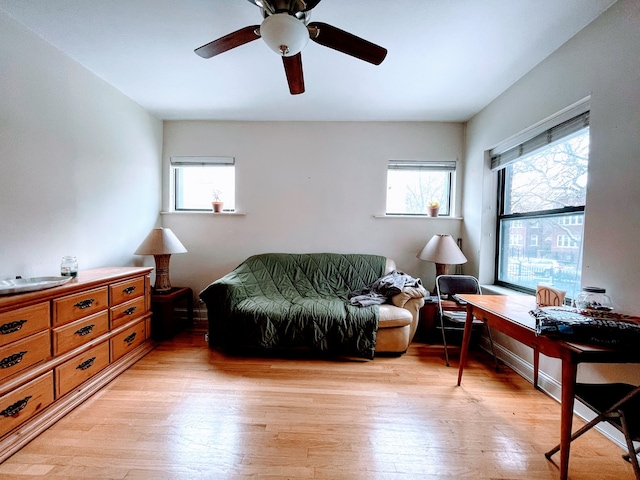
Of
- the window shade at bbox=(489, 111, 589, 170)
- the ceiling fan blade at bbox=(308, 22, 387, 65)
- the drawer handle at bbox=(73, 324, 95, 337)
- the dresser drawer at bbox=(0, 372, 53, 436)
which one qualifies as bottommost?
the dresser drawer at bbox=(0, 372, 53, 436)

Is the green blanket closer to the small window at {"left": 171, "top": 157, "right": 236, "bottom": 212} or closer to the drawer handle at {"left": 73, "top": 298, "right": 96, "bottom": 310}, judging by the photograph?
the drawer handle at {"left": 73, "top": 298, "right": 96, "bottom": 310}

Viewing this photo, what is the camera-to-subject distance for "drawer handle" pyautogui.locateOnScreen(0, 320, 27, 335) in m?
1.30

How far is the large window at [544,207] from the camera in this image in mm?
1879

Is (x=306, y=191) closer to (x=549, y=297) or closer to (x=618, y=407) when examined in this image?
(x=549, y=297)

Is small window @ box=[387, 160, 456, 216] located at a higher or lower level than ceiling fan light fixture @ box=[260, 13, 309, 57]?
lower

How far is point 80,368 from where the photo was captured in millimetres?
1713

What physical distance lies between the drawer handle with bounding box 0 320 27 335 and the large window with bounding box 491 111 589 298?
3.44 metres

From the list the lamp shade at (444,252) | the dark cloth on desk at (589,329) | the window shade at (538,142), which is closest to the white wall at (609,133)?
the window shade at (538,142)

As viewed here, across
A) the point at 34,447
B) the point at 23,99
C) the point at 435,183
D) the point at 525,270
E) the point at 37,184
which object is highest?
the point at 23,99

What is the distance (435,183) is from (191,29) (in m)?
2.86

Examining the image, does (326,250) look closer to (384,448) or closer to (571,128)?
(384,448)

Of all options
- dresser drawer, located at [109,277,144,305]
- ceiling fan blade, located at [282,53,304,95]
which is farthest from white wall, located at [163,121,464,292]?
ceiling fan blade, located at [282,53,304,95]

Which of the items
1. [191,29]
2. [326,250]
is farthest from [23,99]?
[326,250]

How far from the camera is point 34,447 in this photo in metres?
1.34
